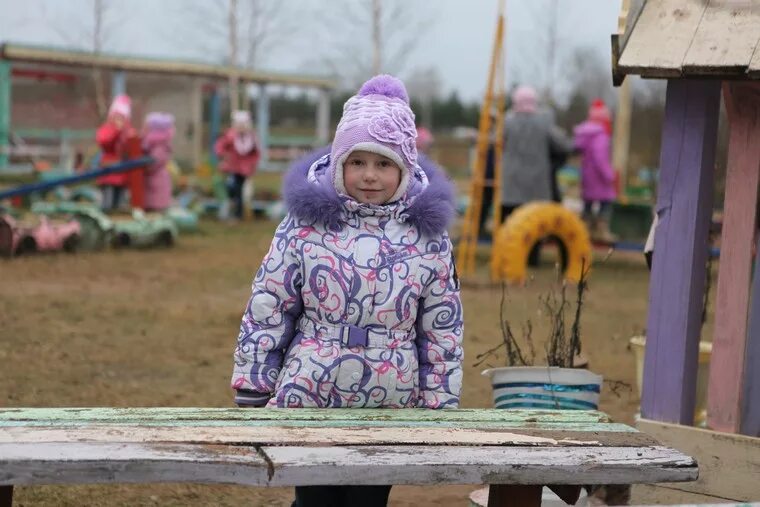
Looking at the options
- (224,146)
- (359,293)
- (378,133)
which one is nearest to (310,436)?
(359,293)

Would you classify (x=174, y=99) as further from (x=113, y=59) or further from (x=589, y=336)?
(x=589, y=336)

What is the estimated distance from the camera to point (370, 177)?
11.8ft

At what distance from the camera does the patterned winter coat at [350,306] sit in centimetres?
351

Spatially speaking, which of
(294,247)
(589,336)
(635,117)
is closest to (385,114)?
(294,247)

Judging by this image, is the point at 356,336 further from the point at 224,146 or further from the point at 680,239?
the point at 224,146

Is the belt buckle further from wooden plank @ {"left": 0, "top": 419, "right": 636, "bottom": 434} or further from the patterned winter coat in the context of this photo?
wooden plank @ {"left": 0, "top": 419, "right": 636, "bottom": 434}

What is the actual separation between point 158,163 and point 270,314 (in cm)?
1300

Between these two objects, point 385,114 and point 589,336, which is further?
point 589,336

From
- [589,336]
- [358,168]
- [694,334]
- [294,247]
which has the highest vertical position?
[358,168]

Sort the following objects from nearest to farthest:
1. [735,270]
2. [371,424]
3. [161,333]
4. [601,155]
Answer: [371,424] → [735,270] → [161,333] → [601,155]

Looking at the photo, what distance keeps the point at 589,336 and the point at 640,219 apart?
5.12 meters

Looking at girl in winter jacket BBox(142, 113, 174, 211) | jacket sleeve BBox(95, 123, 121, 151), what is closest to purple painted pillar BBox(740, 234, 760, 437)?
girl in winter jacket BBox(142, 113, 174, 211)

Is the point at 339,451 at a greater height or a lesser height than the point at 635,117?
lesser

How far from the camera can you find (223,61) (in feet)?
93.8
